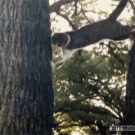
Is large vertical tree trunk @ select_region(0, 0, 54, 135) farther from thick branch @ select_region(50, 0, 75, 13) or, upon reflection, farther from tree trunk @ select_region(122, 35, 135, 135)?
thick branch @ select_region(50, 0, 75, 13)

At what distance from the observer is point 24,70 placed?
2.40 metres

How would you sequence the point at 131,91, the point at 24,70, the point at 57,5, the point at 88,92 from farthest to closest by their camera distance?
the point at 88,92 → the point at 57,5 → the point at 131,91 → the point at 24,70

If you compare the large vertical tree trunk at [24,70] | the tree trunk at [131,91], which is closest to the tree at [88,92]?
the tree trunk at [131,91]

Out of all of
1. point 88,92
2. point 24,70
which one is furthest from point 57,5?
point 88,92

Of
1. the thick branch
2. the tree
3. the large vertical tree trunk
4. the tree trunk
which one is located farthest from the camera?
the tree

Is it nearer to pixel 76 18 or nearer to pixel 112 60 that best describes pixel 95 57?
pixel 112 60

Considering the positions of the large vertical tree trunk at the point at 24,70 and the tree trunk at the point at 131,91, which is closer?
the large vertical tree trunk at the point at 24,70

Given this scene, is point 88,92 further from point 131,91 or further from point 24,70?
point 24,70

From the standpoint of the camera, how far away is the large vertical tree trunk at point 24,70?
2.23 metres

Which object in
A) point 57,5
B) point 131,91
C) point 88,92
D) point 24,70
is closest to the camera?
point 24,70

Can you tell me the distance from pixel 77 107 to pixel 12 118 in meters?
12.9

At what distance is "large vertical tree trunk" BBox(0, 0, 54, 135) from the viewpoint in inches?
87.7

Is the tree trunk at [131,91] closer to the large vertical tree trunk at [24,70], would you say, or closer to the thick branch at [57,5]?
the large vertical tree trunk at [24,70]

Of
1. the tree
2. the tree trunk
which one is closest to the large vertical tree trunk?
the tree trunk
